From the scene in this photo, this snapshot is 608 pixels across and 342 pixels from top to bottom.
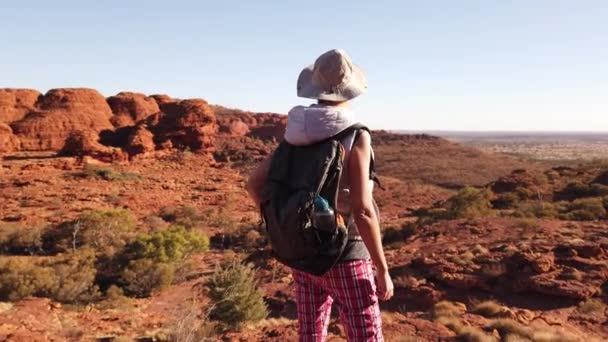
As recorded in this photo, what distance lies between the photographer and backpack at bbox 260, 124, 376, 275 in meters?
1.63

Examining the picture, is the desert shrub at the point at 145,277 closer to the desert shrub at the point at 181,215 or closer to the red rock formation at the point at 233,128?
the desert shrub at the point at 181,215

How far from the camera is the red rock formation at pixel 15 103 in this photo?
3278cm

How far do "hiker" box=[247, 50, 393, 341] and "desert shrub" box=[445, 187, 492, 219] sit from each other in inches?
612

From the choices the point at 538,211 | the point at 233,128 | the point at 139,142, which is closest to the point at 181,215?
the point at 139,142

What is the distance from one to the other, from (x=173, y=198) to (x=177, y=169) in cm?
721

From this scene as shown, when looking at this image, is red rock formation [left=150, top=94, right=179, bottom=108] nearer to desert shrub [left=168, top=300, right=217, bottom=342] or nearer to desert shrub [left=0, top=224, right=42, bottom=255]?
desert shrub [left=0, top=224, right=42, bottom=255]

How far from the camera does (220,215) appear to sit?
20.3 m

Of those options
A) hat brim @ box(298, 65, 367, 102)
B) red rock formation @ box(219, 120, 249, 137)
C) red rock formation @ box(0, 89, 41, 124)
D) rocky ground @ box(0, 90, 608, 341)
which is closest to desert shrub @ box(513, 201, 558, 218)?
rocky ground @ box(0, 90, 608, 341)

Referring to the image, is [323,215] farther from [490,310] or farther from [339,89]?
[490,310]

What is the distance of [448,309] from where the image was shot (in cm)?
681

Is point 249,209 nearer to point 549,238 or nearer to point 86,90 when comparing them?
point 549,238

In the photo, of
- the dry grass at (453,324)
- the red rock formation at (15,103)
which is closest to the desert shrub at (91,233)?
the dry grass at (453,324)

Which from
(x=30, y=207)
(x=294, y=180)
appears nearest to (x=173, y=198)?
(x=30, y=207)

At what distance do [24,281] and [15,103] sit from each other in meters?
30.9
